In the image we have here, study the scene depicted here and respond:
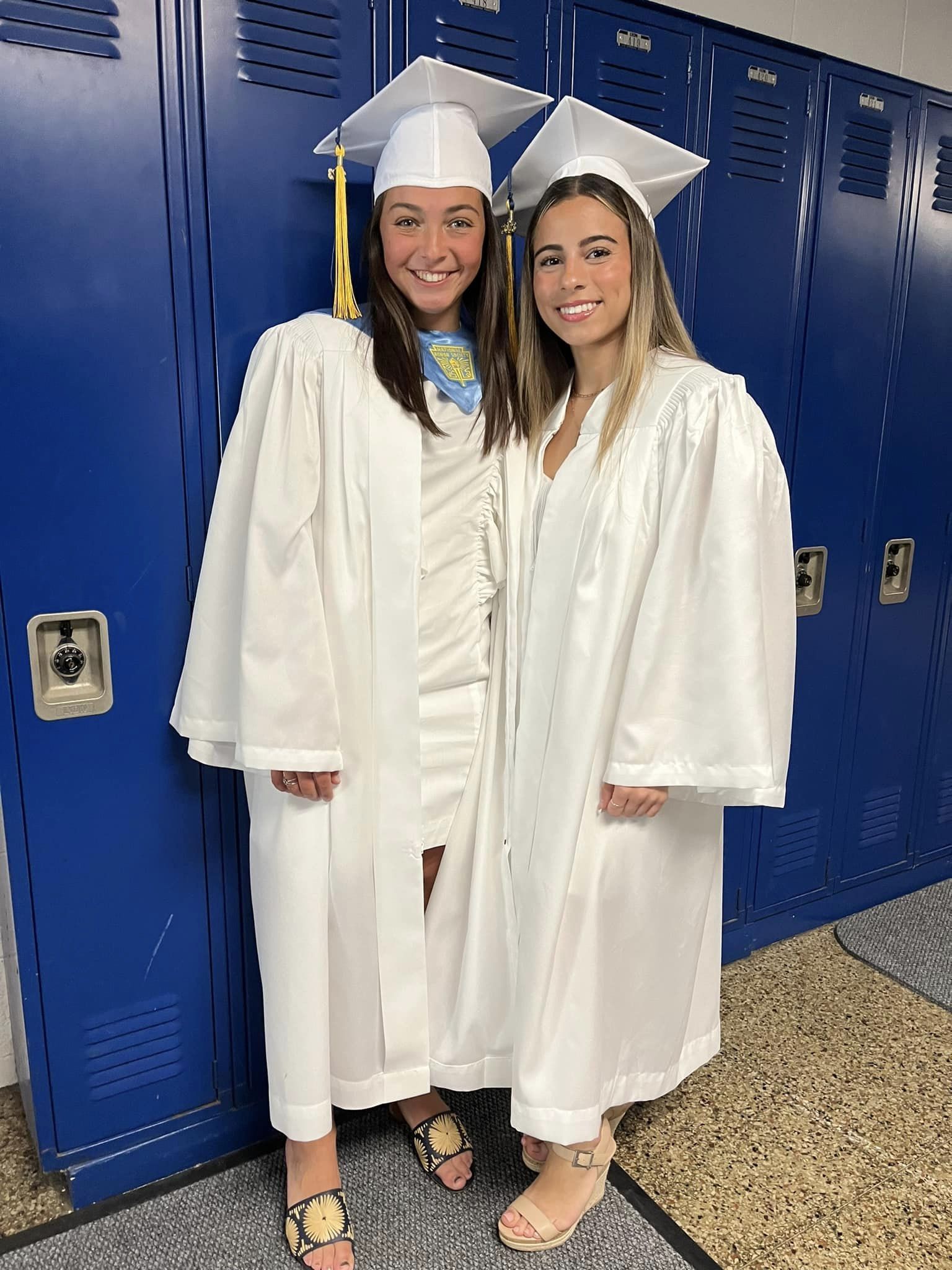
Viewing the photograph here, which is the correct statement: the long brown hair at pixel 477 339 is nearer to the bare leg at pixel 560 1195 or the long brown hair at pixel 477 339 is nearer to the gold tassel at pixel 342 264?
the gold tassel at pixel 342 264

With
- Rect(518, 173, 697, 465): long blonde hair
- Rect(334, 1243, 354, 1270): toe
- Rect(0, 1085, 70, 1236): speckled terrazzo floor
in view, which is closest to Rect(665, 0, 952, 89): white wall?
A: Rect(518, 173, 697, 465): long blonde hair

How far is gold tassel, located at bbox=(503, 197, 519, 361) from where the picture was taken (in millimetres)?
1994

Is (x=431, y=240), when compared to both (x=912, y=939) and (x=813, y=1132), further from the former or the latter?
(x=912, y=939)

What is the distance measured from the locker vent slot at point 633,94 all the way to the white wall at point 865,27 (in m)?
0.19

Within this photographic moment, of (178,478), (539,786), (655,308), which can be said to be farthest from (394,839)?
(655,308)

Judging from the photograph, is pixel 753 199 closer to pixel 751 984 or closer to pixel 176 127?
pixel 176 127

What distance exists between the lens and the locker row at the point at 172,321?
69.9 inches

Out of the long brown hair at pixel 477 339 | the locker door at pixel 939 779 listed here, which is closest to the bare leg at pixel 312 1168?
the long brown hair at pixel 477 339

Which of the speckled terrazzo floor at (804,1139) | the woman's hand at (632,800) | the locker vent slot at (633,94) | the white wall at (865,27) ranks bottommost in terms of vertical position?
the speckled terrazzo floor at (804,1139)

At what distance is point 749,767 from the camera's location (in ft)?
5.77

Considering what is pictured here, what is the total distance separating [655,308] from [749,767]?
893 millimetres

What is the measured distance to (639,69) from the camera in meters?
2.30

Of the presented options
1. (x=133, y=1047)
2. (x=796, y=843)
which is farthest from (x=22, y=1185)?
(x=796, y=843)

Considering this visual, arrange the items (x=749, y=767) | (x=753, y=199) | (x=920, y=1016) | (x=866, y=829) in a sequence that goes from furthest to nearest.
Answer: (x=866, y=829) → (x=920, y=1016) → (x=753, y=199) → (x=749, y=767)
